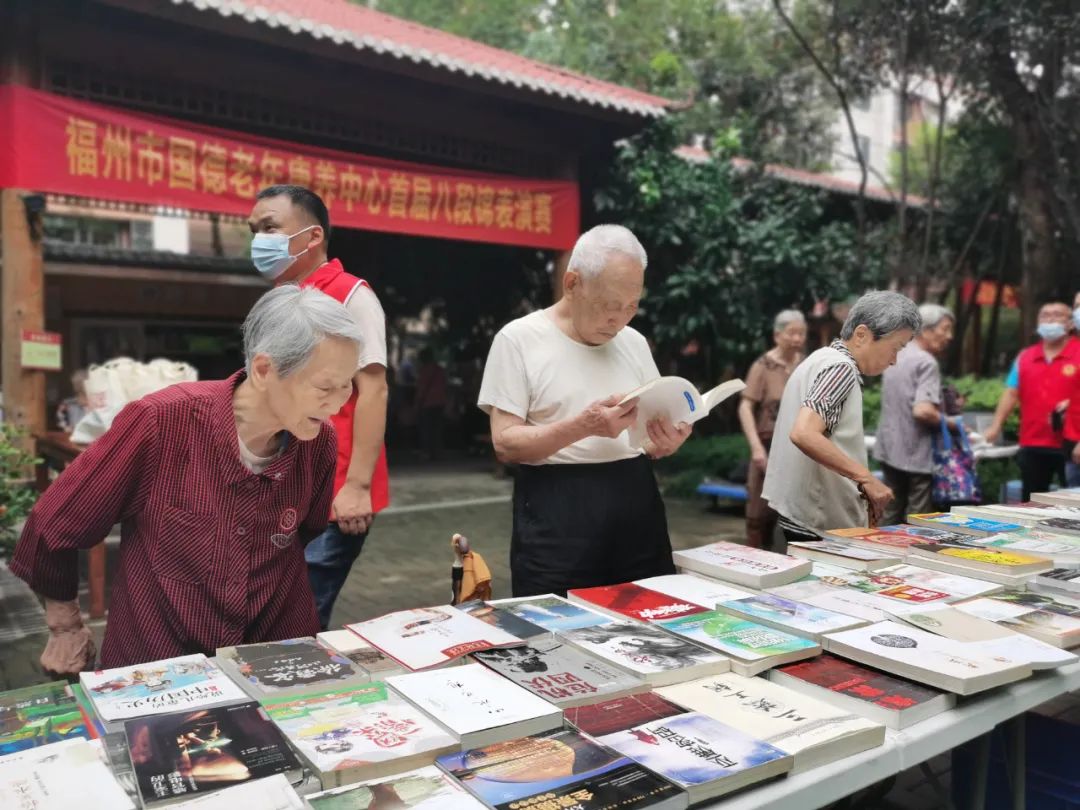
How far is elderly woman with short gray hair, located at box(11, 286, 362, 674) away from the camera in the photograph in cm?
160

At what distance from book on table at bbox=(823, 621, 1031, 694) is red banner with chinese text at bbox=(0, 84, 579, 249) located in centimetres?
502

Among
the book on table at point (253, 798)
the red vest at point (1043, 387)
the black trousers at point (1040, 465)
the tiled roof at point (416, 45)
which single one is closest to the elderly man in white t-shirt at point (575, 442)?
the book on table at point (253, 798)

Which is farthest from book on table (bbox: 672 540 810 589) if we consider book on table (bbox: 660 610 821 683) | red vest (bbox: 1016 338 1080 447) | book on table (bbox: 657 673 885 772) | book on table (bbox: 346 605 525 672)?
red vest (bbox: 1016 338 1080 447)

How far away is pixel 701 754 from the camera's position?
1.23 meters

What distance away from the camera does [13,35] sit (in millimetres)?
4992

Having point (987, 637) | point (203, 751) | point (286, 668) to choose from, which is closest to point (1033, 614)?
point (987, 637)

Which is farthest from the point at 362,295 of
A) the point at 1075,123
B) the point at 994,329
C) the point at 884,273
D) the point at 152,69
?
the point at 994,329

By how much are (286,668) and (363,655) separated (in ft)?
0.49

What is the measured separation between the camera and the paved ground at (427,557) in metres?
3.61

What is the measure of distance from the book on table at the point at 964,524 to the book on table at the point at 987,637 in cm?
90

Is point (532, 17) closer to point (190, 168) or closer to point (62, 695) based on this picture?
point (190, 168)

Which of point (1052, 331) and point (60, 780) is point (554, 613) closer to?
point (60, 780)

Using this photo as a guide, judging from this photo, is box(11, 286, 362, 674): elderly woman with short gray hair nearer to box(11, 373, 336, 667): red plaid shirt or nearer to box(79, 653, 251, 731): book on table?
box(11, 373, 336, 667): red plaid shirt

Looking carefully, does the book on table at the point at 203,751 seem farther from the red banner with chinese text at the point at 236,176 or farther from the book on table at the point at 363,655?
the red banner with chinese text at the point at 236,176
